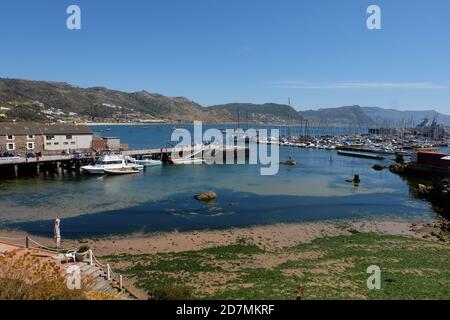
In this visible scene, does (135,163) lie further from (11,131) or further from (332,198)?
(332,198)

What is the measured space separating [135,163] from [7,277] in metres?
56.7

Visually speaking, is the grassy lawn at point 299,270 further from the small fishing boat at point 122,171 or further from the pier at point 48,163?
the pier at point 48,163

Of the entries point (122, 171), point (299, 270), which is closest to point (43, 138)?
point (122, 171)

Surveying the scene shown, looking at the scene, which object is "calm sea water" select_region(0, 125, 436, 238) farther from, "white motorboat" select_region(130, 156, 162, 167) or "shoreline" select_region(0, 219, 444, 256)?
"white motorboat" select_region(130, 156, 162, 167)

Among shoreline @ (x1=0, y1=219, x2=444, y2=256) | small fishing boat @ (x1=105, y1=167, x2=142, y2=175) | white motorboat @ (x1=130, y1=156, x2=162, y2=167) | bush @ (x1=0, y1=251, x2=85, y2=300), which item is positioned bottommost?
shoreline @ (x1=0, y1=219, x2=444, y2=256)

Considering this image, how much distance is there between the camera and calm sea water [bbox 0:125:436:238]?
31470 mm

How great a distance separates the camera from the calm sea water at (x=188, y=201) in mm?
31470

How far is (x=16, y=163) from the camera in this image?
54.8 meters

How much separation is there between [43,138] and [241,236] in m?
49.4

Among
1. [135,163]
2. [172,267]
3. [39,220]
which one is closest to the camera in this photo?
[172,267]

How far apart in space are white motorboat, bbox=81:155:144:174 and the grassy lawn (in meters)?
37.9

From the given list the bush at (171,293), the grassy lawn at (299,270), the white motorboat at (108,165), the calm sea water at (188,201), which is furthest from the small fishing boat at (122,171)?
the bush at (171,293)

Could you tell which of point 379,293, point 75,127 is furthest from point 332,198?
point 75,127

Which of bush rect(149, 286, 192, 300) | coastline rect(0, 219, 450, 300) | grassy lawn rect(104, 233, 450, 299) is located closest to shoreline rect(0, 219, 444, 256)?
coastline rect(0, 219, 450, 300)
